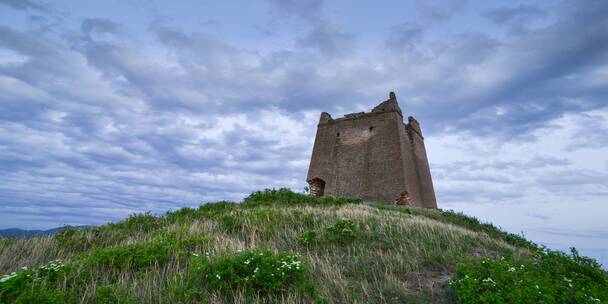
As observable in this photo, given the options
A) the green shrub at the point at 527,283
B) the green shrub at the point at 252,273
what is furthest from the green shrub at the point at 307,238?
the green shrub at the point at 527,283

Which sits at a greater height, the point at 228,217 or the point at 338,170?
the point at 338,170

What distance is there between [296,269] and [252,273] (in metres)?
0.61

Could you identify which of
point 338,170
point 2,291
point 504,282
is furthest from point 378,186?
point 2,291

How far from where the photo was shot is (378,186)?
20672mm

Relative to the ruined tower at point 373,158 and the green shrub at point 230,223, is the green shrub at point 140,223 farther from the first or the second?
the ruined tower at point 373,158

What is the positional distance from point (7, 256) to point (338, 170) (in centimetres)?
1820

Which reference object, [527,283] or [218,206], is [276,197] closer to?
[218,206]

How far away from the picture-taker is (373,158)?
21.8 metres

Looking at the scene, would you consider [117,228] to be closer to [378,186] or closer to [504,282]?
[504,282]

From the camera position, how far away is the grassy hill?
4.21 m

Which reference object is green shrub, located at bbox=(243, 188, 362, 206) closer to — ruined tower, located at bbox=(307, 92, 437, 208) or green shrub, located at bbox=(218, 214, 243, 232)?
green shrub, located at bbox=(218, 214, 243, 232)

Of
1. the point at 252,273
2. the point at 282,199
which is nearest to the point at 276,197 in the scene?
the point at 282,199

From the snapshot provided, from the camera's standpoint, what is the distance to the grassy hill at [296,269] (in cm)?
421

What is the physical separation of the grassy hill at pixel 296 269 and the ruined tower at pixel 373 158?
40.8ft
